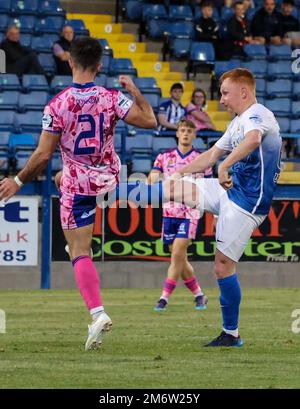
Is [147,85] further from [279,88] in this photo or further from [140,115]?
[140,115]

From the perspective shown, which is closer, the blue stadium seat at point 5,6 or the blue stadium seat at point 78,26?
the blue stadium seat at point 5,6

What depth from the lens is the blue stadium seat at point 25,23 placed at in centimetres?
2308

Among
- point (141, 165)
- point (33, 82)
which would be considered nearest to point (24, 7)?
point (33, 82)

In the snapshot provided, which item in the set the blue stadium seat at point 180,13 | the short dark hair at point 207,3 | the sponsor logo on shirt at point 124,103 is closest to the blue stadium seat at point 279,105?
the short dark hair at point 207,3

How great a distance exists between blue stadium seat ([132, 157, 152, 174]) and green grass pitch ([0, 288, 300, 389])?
4228 millimetres

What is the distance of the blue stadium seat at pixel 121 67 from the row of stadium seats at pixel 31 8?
4.59 feet

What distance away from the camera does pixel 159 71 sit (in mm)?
24594

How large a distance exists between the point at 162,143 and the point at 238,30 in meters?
4.59

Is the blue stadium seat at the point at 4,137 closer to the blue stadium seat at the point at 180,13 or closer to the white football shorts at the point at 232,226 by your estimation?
the blue stadium seat at the point at 180,13

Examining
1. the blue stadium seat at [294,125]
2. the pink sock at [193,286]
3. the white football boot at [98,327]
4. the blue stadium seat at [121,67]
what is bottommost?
the pink sock at [193,286]

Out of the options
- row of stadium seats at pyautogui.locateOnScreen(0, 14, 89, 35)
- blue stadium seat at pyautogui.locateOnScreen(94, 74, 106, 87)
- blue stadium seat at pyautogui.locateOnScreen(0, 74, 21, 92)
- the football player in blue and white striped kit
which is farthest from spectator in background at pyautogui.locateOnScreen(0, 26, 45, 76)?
the football player in blue and white striped kit

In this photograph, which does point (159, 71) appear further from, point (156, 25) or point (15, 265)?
point (15, 265)
